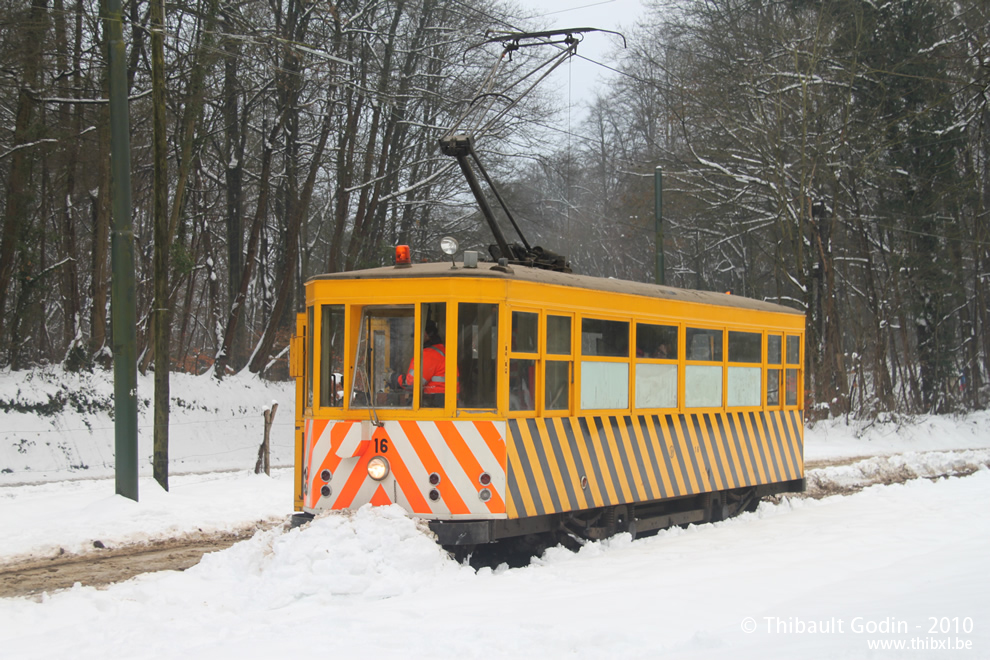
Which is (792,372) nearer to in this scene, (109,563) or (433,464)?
(433,464)

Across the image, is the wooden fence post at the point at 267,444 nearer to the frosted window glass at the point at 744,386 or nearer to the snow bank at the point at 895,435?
the frosted window glass at the point at 744,386

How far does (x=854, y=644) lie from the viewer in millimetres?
5422

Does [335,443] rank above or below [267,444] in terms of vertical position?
above

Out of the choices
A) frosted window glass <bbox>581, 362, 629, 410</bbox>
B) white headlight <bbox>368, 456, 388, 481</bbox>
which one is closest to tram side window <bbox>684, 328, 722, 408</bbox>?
frosted window glass <bbox>581, 362, 629, 410</bbox>

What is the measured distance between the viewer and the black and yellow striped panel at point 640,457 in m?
8.73

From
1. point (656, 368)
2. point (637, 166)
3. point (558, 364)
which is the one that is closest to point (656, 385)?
point (656, 368)

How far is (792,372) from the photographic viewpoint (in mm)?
Result: 13109

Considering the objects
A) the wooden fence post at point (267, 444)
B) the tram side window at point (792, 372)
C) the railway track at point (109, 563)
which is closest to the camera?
the railway track at point (109, 563)

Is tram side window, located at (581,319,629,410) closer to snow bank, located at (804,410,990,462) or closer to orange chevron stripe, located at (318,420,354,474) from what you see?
orange chevron stripe, located at (318,420,354,474)

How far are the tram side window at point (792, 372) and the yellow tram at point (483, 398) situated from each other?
124 inches

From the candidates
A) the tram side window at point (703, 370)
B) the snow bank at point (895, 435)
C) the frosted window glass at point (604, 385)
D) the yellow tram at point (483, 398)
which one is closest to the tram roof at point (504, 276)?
the yellow tram at point (483, 398)

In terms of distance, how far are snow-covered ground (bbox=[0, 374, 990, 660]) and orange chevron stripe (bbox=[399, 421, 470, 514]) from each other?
1.65ft

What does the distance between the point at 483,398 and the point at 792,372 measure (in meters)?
6.02

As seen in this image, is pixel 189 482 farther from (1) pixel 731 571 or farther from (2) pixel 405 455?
(1) pixel 731 571
